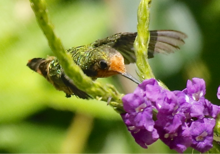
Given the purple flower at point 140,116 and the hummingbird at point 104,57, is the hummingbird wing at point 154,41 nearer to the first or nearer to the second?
the hummingbird at point 104,57

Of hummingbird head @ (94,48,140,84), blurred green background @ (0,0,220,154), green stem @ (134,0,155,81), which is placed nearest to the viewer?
green stem @ (134,0,155,81)

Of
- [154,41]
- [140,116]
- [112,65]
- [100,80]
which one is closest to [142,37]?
[112,65]

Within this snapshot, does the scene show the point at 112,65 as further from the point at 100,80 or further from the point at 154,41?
the point at 100,80

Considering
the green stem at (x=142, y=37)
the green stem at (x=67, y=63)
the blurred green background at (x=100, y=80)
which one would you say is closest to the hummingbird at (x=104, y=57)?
the green stem at (x=142, y=37)

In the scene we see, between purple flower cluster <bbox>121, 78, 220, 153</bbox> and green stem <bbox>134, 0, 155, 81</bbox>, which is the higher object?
green stem <bbox>134, 0, 155, 81</bbox>

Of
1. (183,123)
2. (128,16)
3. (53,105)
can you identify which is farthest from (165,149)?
(183,123)

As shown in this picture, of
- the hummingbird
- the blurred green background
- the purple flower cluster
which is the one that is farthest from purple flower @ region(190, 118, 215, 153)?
the blurred green background

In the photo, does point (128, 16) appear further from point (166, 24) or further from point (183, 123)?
point (183, 123)

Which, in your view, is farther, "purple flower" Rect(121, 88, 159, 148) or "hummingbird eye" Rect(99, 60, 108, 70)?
"hummingbird eye" Rect(99, 60, 108, 70)

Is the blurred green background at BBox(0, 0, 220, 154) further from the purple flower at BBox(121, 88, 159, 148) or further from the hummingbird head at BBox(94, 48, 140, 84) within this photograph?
the purple flower at BBox(121, 88, 159, 148)
